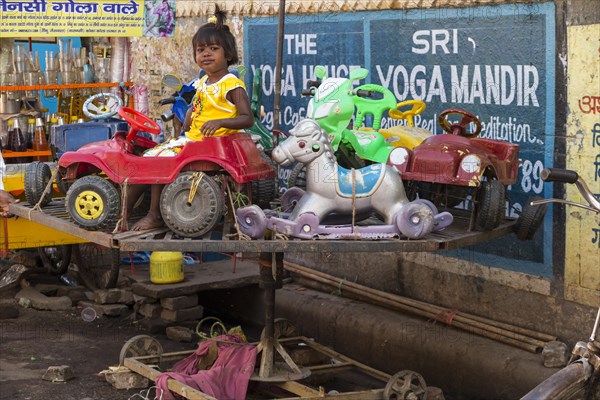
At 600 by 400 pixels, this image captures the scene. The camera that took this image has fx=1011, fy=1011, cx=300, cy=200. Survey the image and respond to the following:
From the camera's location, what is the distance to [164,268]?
7.89 meters

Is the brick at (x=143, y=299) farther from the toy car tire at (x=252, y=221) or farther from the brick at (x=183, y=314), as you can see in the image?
the toy car tire at (x=252, y=221)

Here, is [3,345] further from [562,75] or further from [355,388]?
[562,75]

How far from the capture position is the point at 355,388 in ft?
22.3

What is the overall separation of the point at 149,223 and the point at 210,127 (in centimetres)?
62

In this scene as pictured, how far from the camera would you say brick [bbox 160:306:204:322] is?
7742 millimetres

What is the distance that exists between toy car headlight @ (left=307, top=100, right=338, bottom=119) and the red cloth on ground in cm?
141

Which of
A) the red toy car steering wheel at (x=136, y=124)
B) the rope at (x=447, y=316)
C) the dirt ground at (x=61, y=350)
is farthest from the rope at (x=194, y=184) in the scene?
the rope at (x=447, y=316)

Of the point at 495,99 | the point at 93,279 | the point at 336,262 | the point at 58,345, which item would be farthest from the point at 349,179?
the point at 93,279

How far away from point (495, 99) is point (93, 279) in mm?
3880

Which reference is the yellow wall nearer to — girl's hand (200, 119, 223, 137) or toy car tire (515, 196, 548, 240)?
toy car tire (515, 196, 548, 240)

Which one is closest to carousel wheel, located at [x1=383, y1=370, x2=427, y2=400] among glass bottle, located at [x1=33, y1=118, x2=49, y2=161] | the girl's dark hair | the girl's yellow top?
the girl's yellow top

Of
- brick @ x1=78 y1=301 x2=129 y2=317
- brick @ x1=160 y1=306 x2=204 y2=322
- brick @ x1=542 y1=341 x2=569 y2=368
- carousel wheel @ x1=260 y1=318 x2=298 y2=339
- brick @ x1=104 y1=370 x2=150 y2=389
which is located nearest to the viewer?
brick @ x1=542 y1=341 x2=569 y2=368

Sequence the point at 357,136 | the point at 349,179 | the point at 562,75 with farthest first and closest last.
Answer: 1. the point at 562,75
2. the point at 357,136
3. the point at 349,179

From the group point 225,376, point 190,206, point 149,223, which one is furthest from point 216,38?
point 225,376
